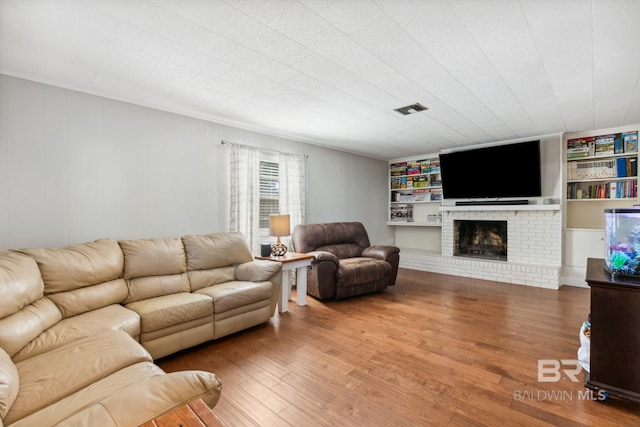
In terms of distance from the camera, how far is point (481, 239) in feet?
18.8

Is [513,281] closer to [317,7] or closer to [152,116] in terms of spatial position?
[317,7]

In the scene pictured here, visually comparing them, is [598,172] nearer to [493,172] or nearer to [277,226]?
[493,172]

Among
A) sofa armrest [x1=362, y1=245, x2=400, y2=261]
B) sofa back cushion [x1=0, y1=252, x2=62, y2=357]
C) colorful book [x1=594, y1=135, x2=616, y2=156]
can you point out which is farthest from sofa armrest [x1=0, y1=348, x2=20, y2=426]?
colorful book [x1=594, y1=135, x2=616, y2=156]

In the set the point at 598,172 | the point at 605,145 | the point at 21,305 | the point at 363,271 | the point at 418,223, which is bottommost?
the point at 363,271

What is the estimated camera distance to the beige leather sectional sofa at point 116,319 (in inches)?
44.6

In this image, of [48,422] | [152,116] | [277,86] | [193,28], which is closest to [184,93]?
[152,116]

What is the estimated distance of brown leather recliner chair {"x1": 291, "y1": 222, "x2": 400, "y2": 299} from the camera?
12.7 ft

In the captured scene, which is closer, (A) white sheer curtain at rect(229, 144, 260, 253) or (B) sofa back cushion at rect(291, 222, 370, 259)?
(A) white sheer curtain at rect(229, 144, 260, 253)

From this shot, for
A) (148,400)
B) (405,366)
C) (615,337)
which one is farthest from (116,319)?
(615,337)

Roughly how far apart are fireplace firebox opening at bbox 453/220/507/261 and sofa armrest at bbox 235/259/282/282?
13.1 feet

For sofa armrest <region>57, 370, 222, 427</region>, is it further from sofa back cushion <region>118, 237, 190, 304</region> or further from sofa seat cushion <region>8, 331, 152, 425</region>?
sofa back cushion <region>118, 237, 190, 304</region>

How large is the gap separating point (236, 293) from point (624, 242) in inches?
115

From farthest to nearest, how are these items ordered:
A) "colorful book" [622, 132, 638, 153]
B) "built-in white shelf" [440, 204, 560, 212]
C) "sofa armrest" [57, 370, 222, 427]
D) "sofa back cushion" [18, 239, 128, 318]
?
"built-in white shelf" [440, 204, 560, 212] < "colorful book" [622, 132, 638, 153] < "sofa back cushion" [18, 239, 128, 318] < "sofa armrest" [57, 370, 222, 427]

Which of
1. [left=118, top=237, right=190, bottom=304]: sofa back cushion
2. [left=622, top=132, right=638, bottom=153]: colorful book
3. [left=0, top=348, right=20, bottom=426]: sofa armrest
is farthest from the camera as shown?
[left=622, top=132, right=638, bottom=153]: colorful book
